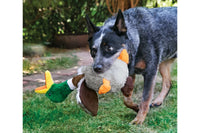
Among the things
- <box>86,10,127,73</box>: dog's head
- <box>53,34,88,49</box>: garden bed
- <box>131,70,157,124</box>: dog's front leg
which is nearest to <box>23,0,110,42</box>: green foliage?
<box>53,34,88,49</box>: garden bed

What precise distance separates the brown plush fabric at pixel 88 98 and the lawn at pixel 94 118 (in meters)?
0.45

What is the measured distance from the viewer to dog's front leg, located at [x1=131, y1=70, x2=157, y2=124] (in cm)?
217

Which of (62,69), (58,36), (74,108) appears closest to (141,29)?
(74,108)

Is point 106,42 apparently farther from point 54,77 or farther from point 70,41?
point 70,41

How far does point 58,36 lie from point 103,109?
278 centimetres

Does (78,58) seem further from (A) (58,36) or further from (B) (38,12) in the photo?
(B) (38,12)

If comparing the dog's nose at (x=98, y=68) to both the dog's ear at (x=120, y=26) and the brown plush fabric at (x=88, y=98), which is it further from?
the dog's ear at (x=120, y=26)

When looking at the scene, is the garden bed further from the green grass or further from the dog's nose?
the dog's nose

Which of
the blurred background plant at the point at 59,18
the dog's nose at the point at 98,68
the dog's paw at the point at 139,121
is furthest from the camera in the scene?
the blurred background plant at the point at 59,18

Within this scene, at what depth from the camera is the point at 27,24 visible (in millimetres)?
4941

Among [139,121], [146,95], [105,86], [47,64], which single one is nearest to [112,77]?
[105,86]

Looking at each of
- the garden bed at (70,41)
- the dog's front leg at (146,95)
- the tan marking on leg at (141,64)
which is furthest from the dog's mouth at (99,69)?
the garden bed at (70,41)

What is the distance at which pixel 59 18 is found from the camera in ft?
16.6

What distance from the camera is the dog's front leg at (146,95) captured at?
2.17 m
